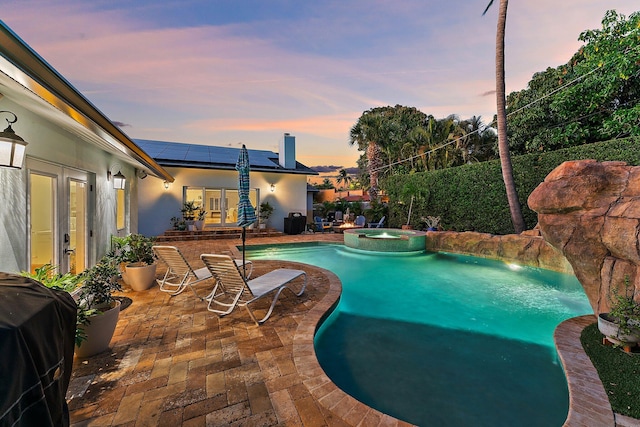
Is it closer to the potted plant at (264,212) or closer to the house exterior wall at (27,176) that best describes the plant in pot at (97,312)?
the house exterior wall at (27,176)

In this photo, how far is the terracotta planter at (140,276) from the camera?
17.4ft

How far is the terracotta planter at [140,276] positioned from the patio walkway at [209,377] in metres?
1.02

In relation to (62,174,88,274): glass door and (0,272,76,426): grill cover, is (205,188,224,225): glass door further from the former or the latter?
(0,272,76,426): grill cover

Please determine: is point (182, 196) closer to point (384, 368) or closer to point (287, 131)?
point (287, 131)

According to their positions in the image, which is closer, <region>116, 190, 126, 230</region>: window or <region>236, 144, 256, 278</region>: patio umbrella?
<region>236, 144, 256, 278</region>: patio umbrella

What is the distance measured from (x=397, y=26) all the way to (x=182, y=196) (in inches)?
491

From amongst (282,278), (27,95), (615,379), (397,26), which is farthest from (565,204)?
(397,26)

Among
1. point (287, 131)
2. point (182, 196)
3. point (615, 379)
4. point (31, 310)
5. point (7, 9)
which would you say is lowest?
point (615, 379)

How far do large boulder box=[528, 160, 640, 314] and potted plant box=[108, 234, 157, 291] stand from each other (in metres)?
7.25

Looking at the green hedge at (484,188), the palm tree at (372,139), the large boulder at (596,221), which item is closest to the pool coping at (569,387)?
the large boulder at (596,221)

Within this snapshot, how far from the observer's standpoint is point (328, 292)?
545 cm

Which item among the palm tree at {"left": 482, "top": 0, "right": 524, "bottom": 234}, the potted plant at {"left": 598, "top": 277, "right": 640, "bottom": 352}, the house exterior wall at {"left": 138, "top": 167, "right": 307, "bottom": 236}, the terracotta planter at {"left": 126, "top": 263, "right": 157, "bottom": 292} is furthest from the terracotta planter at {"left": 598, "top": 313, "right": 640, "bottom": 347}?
the house exterior wall at {"left": 138, "top": 167, "right": 307, "bottom": 236}

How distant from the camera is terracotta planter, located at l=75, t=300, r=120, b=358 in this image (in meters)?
3.06

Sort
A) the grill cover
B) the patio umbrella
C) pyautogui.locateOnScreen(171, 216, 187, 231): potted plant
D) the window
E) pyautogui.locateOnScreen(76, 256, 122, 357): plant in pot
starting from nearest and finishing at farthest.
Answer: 1. the grill cover
2. pyautogui.locateOnScreen(76, 256, 122, 357): plant in pot
3. the patio umbrella
4. the window
5. pyautogui.locateOnScreen(171, 216, 187, 231): potted plant
